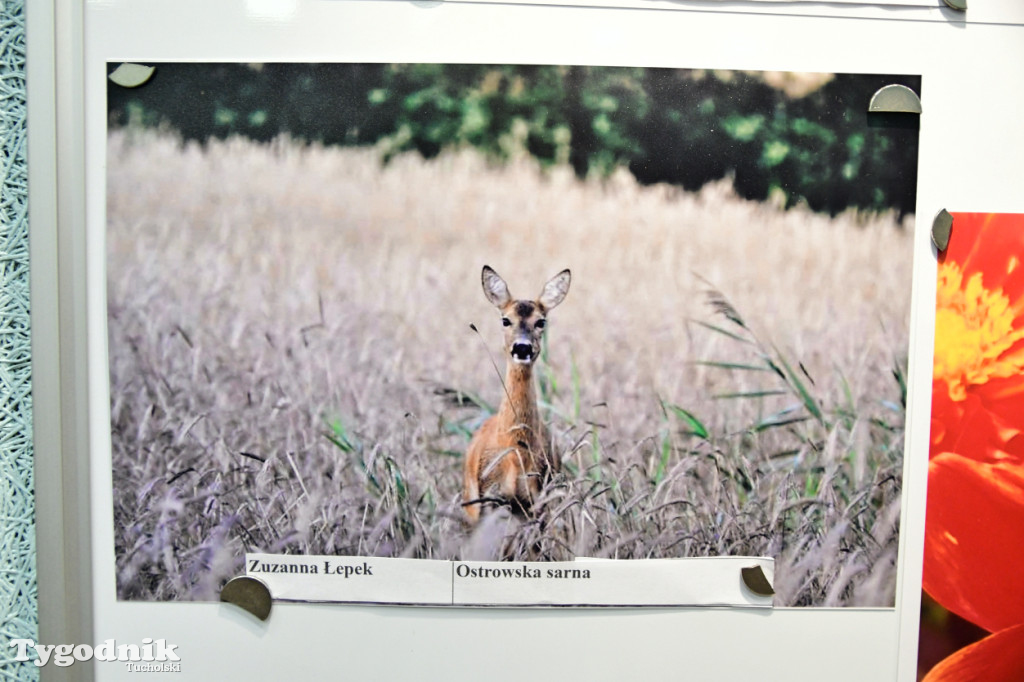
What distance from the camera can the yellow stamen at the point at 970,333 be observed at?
3.31 feet

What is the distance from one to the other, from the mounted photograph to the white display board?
0.10 feet

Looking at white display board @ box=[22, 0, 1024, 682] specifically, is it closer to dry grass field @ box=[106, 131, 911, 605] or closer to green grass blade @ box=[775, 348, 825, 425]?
dry grass field @ box=[106, 131, 911, 605]

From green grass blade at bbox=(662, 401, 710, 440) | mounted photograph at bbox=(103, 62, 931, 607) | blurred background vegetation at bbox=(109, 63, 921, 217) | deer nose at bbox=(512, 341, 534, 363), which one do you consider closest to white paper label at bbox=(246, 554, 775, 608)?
mounted photograph at bbox=(103, 62, 931, 607)

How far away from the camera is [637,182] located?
3.28ft

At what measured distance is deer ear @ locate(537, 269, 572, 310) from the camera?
1.00 metres

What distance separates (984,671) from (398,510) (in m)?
0.95

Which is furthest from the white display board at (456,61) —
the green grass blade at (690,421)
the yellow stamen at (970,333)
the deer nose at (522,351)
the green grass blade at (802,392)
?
the deer nose at (522,351)


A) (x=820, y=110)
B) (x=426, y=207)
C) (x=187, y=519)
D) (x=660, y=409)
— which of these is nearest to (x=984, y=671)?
(x=660, y=409)

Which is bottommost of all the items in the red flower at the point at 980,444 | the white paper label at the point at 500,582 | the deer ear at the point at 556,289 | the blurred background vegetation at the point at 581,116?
the white paper label at the point at 500,582

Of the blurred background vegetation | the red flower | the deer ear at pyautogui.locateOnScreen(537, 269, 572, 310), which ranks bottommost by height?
the red flower

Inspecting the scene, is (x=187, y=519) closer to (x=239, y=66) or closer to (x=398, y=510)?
(x=398, y=510)

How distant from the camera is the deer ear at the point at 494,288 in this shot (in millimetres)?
1003

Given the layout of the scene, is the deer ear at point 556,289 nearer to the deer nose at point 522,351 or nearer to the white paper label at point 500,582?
the deer nose at point 522,351

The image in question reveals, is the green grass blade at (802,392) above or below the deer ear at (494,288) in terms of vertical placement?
below
